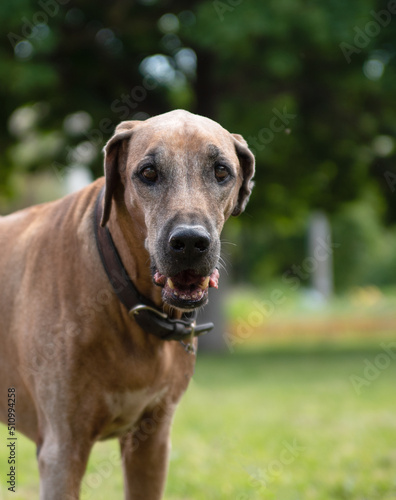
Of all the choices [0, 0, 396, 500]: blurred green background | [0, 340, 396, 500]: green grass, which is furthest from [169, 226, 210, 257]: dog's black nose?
[0, 0, 396, 500]: blurred green background

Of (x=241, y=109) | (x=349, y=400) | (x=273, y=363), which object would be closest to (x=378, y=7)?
(x=241, y=109)

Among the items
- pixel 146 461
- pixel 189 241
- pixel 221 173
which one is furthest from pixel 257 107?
pixel 189 241

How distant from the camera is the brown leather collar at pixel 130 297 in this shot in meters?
2.97

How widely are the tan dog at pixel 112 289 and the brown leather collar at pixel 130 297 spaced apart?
1.2 inches

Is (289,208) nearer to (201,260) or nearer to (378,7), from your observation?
(378,7)

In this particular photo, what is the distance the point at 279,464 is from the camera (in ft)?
17.3

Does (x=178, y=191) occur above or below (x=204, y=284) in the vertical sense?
above

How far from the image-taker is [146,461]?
3.42 m

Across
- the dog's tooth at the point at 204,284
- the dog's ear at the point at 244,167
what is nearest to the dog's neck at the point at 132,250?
the dog's tooth at the point at 204,284

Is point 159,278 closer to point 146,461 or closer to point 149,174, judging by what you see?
point 149,174

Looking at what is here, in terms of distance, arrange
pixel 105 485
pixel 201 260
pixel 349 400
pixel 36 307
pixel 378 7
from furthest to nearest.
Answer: pixel 378 7 → pixel 349 400 → pixel 105 485 → pixel 36 307 → pixel 201 260

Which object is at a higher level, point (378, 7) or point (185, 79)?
point (378, 7)

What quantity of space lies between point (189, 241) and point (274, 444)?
397 cm

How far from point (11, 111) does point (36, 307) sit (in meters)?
11.0
